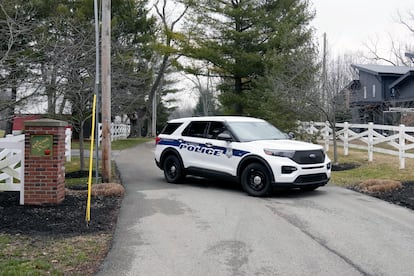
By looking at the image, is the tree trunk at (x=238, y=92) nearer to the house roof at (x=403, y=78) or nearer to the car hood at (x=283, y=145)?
the car hood at (x=283, y=145)

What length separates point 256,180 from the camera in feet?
33.3

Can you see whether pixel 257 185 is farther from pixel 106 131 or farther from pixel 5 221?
pixel 5 221

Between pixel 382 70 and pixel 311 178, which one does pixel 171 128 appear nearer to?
pixel 311 178

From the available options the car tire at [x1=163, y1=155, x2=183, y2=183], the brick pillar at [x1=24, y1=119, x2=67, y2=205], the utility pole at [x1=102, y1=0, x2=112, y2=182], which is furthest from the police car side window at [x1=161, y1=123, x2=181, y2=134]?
the brick pillar at [x1=24, y1=119, x2=67, y2=205]

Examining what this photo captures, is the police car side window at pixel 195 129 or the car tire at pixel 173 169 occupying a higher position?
the police car side window at pixel 195 129

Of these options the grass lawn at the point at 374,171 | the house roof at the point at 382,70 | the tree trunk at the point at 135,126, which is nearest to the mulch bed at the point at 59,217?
the grass lawn at the point at 374,171

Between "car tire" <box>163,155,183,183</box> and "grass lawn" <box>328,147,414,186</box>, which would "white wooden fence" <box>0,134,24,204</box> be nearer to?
"car tire" <box>163,155,183,183</box>

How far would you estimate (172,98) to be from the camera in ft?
205

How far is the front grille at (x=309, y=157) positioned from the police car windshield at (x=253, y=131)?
126 cm

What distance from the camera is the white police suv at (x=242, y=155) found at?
9.88 meters

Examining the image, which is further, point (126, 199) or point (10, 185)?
point (126, 199)

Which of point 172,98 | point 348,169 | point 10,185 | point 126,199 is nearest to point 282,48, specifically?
point 348,169

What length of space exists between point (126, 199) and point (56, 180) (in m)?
1.73

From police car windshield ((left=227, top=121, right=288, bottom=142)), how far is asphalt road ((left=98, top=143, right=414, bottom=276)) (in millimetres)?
1333
